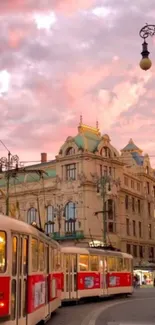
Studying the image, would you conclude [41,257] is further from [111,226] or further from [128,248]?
[128,248]

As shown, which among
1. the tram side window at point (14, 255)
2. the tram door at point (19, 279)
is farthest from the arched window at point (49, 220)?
the tram side window at point (14, 255)

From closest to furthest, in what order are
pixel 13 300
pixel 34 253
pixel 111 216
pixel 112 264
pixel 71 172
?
pixel 13 300
pixel 34 253
pixel 112 264
pixel 71 172
pixel 111 216

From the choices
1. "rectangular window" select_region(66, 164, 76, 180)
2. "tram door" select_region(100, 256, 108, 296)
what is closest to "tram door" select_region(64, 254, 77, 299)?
"tram door" select_region(100, 256, 108, 296)

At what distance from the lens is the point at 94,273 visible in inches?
1012

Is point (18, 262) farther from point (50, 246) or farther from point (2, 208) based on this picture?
point (2, 208)

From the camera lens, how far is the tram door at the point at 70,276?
75.3ft

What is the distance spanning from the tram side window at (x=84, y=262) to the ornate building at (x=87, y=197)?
128 feet

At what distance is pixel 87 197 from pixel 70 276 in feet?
146

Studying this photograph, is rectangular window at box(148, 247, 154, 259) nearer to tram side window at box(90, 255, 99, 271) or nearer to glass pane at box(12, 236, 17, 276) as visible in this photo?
tram side window at box(90, 255, 99, 271)

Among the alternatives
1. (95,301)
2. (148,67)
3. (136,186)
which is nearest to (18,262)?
(148,67)

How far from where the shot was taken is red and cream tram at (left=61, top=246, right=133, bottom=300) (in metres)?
23.2

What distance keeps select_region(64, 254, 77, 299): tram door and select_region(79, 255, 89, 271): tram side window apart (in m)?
0.67

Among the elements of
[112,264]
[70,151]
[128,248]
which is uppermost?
[70,151]

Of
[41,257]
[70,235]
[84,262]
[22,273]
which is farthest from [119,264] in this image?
[70,235]
